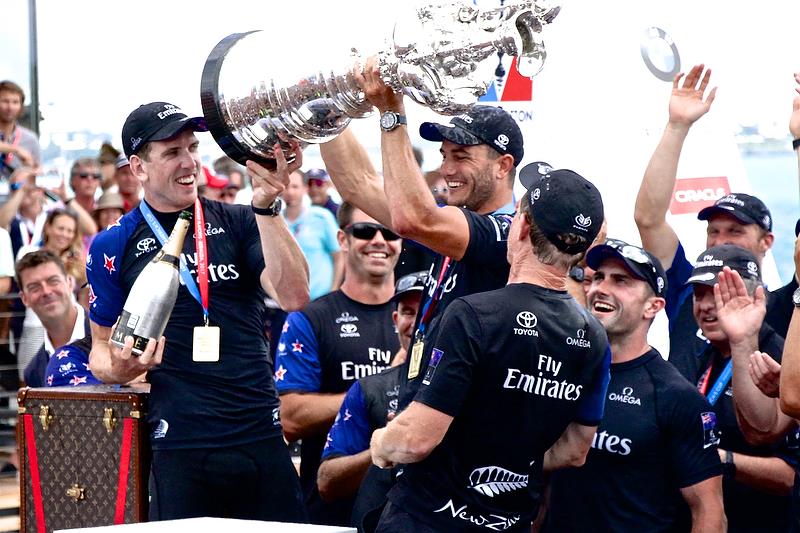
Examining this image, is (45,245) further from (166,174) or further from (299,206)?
(166,174)

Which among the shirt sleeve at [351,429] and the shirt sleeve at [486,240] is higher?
the shirt sleeve at [486,240]

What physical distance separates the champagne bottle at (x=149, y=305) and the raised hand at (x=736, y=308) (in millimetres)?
1890

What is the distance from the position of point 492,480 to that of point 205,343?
4.24 ft

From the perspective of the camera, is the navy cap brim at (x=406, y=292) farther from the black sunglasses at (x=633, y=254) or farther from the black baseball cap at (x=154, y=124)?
the black baseball cap at (x=154, y=124)

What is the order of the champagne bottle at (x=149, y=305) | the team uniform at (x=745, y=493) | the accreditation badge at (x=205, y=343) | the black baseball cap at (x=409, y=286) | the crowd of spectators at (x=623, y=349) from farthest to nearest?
the black baseball cap at (x=409, y=286) < the team uniform at (x=745, y=493) < the accreditation badge at (x=205, y=343) < the crowd of spectators at (x=623, y=349) < the champagne bottle at (x=149, y=305)

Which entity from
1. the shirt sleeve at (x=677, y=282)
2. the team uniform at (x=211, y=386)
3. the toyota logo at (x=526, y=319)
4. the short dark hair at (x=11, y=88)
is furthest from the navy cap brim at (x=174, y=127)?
the short dark hair at (x=11, y=88)

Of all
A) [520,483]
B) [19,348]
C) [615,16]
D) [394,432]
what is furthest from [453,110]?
[19,348]

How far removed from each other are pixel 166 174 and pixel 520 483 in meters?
1.71

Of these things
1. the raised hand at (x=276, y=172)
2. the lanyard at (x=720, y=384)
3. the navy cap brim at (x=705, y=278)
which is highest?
the raised hand at (x=276, y=172)

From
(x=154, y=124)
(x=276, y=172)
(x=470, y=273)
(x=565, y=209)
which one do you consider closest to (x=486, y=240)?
(x=470, y=273)

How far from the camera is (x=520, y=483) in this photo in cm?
336

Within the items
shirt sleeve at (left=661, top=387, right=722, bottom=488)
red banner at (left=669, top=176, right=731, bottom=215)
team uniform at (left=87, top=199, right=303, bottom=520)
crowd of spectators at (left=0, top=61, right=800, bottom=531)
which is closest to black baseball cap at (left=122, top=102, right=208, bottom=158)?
team uniform at (left=87, top=199, right=303, bottom=520)

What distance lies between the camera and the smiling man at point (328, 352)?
5.06 meters

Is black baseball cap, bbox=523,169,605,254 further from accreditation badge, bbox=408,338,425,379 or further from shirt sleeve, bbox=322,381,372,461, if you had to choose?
shirt sleeve, bbox=322,381,372,461
